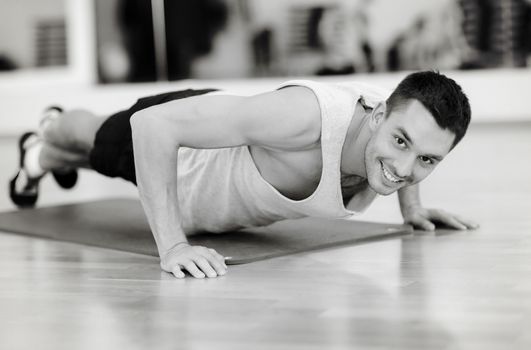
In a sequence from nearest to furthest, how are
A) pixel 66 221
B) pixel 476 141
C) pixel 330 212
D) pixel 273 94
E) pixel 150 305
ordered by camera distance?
pixel 150 305
pixel 273 94
pixel 330 212
pixel 66 221
pixel 476 141

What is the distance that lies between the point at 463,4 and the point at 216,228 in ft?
12.8

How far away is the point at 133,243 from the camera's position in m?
2.06

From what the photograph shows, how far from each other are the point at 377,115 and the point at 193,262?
1.46 feet

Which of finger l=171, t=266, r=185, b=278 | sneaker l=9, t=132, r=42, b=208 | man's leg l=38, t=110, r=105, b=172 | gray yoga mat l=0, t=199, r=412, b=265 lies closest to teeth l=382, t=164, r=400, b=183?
gray yoga mat l=0, t=199, r=412, b=265

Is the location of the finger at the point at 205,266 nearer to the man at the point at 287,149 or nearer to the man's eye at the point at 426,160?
the man at the point at 287,149

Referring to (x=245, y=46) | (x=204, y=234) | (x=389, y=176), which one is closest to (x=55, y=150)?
(x=204, y=234)

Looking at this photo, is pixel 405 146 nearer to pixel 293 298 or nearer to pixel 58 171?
pixel 293 298

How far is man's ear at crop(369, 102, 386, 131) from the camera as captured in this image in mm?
1732

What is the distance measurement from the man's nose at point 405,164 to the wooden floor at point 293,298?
7.5 inches

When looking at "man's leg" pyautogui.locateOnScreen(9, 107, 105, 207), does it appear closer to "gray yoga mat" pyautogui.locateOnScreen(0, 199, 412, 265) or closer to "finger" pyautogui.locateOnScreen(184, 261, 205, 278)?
"gray yoga mat" pyautogui.locateOnScreen(0, 199, 412, 265)

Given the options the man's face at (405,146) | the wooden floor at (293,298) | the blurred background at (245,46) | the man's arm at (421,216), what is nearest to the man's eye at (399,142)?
the man's face at (405,146)

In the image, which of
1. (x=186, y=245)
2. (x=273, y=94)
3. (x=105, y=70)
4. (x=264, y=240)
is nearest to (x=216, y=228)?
(x=264, y=240)

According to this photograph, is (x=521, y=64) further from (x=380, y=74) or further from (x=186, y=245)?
(x=186, y=245)

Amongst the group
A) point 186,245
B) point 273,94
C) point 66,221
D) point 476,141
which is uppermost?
point 273,94
